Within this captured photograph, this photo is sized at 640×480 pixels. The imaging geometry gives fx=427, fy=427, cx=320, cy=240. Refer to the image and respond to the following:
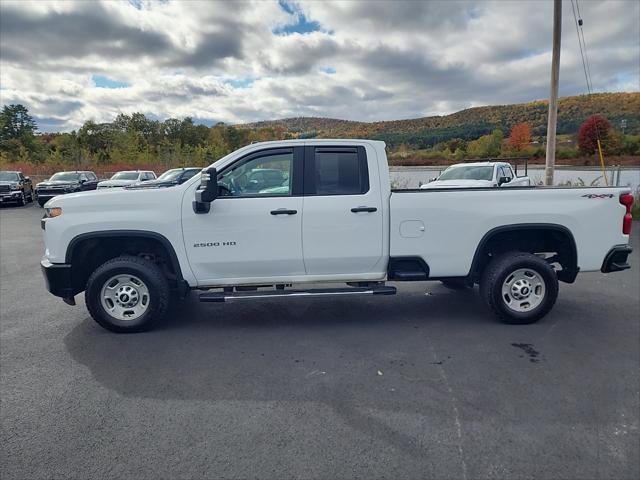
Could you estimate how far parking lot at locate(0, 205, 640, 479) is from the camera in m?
2.64

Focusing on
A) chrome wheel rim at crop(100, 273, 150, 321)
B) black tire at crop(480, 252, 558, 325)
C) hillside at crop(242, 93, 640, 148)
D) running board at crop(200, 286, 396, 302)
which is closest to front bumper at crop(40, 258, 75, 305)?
chrome wheel rim at crop(100, 273, 150, 321)

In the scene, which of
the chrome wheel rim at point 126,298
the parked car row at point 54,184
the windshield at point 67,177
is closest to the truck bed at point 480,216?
the chrome wheel rim at point 126,298

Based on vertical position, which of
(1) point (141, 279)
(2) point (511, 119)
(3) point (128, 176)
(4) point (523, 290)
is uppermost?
(2) point (511, 119)

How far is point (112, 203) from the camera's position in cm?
458

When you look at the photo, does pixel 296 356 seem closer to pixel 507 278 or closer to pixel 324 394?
pixel 324 394

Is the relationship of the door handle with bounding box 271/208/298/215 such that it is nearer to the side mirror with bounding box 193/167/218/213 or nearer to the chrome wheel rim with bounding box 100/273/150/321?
the side mirror with bounding box 193/167/218/213

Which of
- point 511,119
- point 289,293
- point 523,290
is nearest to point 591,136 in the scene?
point 511,119

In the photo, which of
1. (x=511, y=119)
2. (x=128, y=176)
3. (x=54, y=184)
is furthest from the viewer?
(x=511, y=119)

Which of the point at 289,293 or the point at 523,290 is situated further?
the point at 523,290

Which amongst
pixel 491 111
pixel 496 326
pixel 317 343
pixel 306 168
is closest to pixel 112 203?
pixel 306 168

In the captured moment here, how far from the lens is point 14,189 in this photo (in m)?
21.4

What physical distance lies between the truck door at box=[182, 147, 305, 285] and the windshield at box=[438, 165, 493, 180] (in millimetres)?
9390

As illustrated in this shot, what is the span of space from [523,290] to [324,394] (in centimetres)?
285

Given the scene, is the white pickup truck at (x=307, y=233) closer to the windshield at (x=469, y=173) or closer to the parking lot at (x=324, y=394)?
the parking lot at (x=324, y=394)
